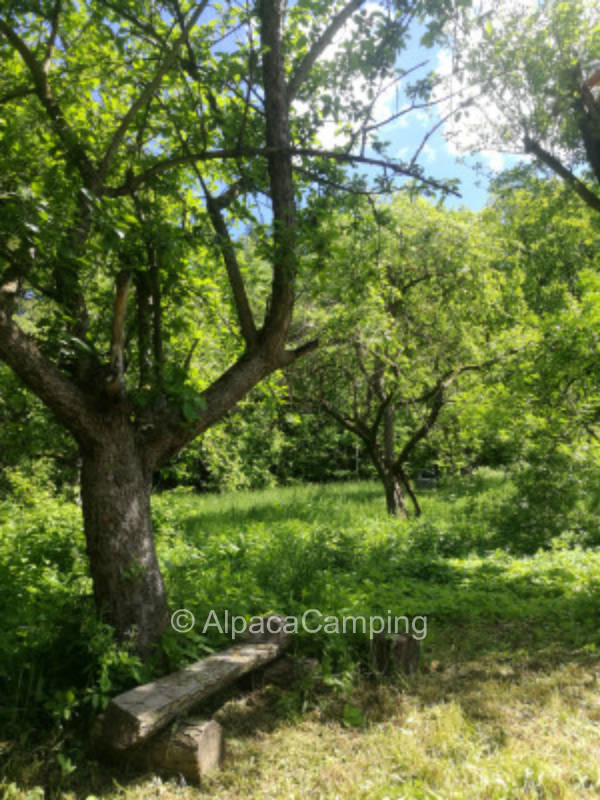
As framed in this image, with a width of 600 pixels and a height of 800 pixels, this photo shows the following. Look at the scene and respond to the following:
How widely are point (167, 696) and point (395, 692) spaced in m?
1.63

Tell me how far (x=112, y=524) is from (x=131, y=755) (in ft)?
4.46

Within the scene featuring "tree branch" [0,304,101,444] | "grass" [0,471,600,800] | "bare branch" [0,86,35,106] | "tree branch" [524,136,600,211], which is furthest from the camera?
"tree branch" [524,136,600,211]

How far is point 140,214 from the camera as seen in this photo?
430 centimetres

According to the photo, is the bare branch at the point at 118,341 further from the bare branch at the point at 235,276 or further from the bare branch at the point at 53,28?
the bare branch at the point at 53,28

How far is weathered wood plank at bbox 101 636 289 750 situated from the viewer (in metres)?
2.83

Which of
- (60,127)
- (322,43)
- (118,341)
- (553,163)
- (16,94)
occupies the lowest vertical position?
(118,341)

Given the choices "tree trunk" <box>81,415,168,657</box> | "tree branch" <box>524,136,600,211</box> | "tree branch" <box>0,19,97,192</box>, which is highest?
"tree branch" <box>524,136,600,211</box>

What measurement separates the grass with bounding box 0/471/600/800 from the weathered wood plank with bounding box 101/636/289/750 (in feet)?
0.72

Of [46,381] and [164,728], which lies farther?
[46,381]

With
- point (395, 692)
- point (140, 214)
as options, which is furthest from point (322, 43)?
point (395, 692)

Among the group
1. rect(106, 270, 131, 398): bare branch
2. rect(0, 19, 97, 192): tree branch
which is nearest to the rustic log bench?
rect(106, 270, 131, 398): bare branch

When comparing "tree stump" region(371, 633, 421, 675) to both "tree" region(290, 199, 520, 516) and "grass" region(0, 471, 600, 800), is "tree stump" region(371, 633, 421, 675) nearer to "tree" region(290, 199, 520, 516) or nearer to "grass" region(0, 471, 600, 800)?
"grass" region(0, 471, 600, 800)

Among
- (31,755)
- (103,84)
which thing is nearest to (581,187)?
(103,84)

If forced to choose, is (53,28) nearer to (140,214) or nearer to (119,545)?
(140,214)
